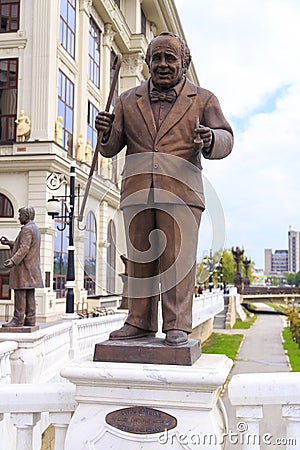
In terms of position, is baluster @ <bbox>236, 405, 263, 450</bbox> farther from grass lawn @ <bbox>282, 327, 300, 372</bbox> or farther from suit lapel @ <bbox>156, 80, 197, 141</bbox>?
grass lawn @ <bbox>282, 327, 300, 372</bbox>

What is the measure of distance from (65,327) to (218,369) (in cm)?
753

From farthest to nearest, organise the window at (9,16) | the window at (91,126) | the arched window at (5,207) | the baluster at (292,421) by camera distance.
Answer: the window at (91,126), the window at (9,16), the arched window at (5,207), the baluster at (292,421)

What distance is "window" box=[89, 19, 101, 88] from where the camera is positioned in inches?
1160

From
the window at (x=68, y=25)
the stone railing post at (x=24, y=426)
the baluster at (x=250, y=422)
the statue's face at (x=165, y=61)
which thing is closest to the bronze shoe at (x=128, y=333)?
the stone railing post at (x=24, y=426)

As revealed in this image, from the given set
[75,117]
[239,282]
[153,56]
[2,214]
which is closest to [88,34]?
[75,117]

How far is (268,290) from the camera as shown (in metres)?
80.4

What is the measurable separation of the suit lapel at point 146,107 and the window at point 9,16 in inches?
872


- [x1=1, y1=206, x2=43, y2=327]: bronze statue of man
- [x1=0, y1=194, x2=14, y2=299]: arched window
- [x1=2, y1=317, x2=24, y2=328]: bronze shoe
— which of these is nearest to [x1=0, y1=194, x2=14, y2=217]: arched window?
[x1=0, y1=194, x2=14, y2=299]: arched window

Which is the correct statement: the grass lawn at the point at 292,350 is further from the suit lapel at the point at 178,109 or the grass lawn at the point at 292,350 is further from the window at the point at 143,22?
the window at the point at 143,22

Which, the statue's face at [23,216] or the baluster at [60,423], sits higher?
the statue's face at [23,216]

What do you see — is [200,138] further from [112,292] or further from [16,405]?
[16,405]

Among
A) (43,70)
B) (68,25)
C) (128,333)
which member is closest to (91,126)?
(68,25)

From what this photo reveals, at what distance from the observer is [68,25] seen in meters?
26.0

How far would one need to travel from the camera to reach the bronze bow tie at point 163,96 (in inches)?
143
